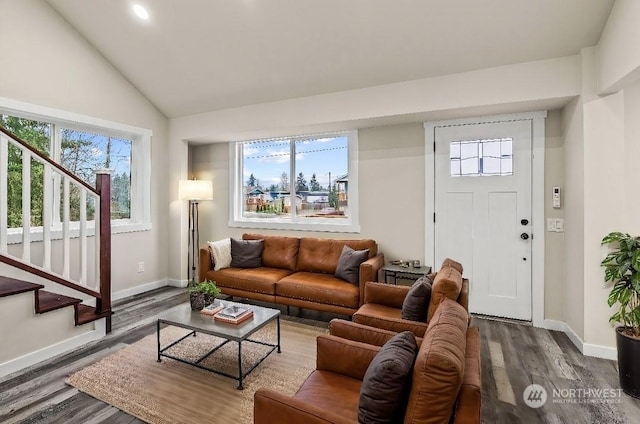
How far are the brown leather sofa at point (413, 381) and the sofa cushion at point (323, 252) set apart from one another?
2059 mm

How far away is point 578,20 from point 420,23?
4.07ft

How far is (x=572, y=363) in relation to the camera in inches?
108

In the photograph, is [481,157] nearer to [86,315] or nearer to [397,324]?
[397,324]

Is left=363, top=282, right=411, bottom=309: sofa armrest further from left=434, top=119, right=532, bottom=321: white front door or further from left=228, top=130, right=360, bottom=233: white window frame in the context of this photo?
left=228, top=130, right=360, bottom=233: white window frame

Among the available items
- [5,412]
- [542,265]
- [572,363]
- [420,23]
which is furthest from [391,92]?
[5,412]

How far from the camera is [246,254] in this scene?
4367 mm

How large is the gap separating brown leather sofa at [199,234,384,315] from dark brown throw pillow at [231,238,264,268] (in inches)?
3.4

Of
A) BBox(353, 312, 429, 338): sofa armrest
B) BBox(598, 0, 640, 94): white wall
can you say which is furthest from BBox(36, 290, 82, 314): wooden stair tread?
BBox(598, 0, 640, 94): white wall

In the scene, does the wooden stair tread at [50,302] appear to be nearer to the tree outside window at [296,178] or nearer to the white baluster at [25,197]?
the white baluster at [25,197]

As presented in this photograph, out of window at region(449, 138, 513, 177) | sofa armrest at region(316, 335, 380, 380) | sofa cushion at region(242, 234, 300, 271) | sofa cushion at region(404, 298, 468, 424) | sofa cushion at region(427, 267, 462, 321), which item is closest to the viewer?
sofa cushion at region(404, 298, 468, 424)

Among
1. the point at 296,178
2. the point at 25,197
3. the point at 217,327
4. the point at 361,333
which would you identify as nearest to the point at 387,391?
the point at 361,333

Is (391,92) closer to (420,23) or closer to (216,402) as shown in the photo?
(420,23)

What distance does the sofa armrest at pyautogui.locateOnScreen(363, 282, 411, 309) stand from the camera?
2.89 meters

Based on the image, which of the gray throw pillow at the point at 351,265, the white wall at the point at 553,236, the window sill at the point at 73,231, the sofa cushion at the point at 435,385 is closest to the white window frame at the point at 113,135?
the window sill at the point at 73,231
